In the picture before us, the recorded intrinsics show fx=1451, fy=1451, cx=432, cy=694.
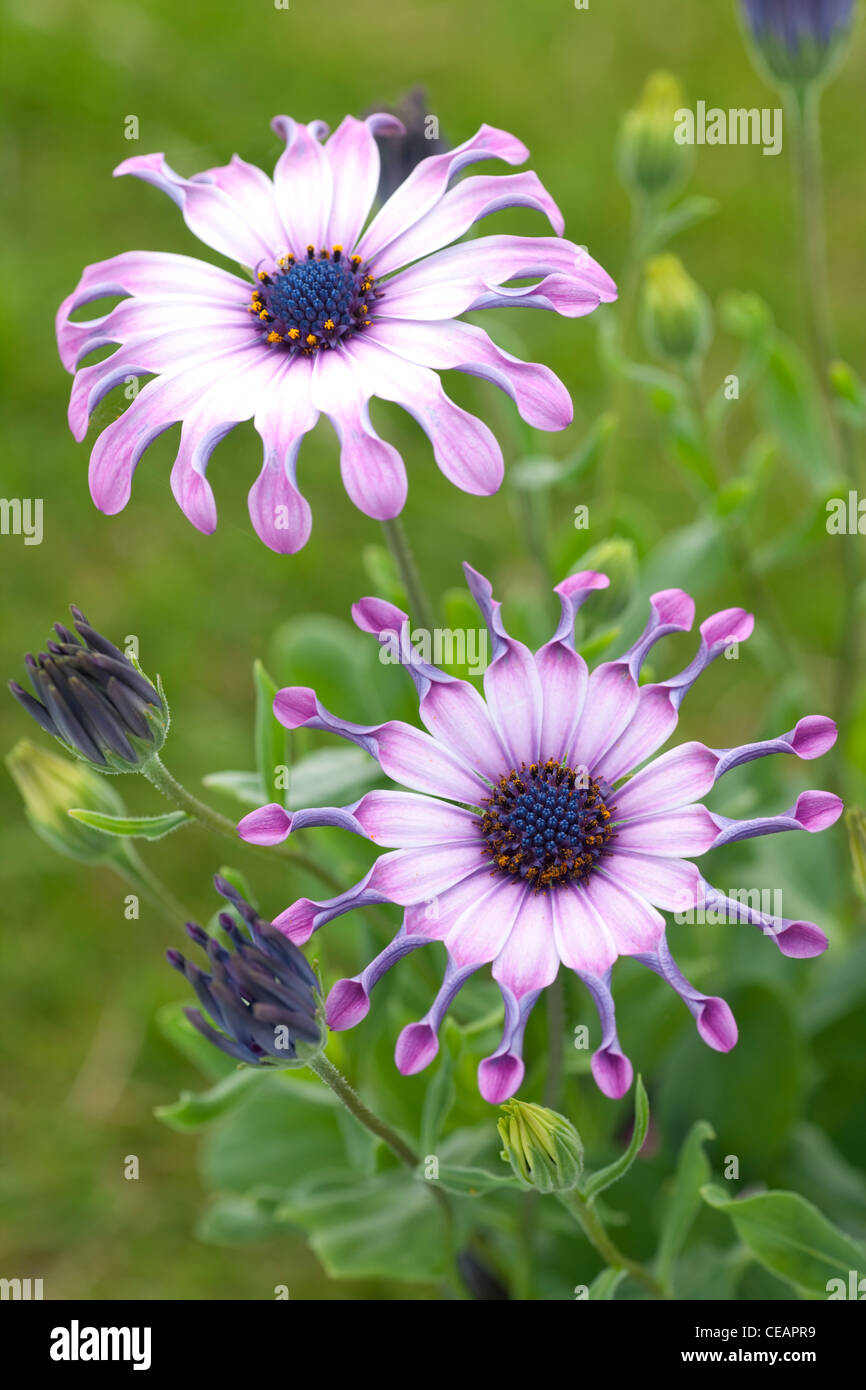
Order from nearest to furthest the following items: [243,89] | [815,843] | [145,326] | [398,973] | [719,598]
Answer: [145,326] → [398,973] → [815,843] → [719,598] → [243,89]

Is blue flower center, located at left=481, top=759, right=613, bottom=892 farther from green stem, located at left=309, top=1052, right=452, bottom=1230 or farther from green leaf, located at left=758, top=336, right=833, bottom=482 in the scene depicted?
green leaf, located at left=758, top=336, right=833, bottom=482

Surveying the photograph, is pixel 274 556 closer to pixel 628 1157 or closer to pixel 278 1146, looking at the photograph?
pixel 278 1146

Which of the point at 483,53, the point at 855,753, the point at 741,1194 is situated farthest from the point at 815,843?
the point at 483,53

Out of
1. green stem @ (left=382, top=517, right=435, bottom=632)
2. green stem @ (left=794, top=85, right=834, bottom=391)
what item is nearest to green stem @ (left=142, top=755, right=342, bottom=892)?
green stem @ (left=382, top=517, right=435, bottom=632)

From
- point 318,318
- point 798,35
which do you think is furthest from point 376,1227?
point 798,35
